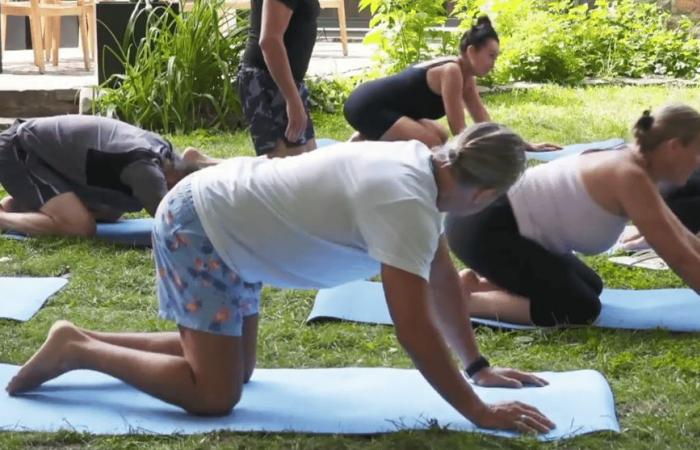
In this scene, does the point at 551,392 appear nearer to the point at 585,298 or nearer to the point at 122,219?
the point at 585,298

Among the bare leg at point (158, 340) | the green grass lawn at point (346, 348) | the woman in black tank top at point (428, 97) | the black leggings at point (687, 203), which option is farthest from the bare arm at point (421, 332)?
the woman in black tank top at point (428, 97)

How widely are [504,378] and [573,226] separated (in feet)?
2.63

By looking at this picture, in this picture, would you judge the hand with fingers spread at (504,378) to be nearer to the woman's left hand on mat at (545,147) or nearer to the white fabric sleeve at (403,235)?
the white fabric sleeve at (403,235)

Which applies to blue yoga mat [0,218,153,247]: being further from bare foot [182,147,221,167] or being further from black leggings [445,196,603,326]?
black leggings [445,196,603,326]

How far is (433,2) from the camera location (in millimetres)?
9195

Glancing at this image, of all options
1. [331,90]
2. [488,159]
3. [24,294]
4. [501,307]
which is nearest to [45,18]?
[331,90]

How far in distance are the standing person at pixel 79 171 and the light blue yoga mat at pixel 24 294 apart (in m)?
0.51

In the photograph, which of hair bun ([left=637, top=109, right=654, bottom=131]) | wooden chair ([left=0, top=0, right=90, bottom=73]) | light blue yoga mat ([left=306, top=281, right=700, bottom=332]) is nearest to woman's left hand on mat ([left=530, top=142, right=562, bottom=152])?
light blue yoga mat ([left=306, top=281, right=700, bottom=332])

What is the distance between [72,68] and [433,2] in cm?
316

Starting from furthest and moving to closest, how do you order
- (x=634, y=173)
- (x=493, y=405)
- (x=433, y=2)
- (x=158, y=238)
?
(x=433, y=2) < (x=634, y=173) < (x=158, y=238) < (x=493, y=405)

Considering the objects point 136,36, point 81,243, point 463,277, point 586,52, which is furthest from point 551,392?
point 586,52

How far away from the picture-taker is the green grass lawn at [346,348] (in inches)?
111

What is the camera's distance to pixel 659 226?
349 cm

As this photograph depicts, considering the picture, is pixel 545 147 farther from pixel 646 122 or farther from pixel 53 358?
pixel 53 358
